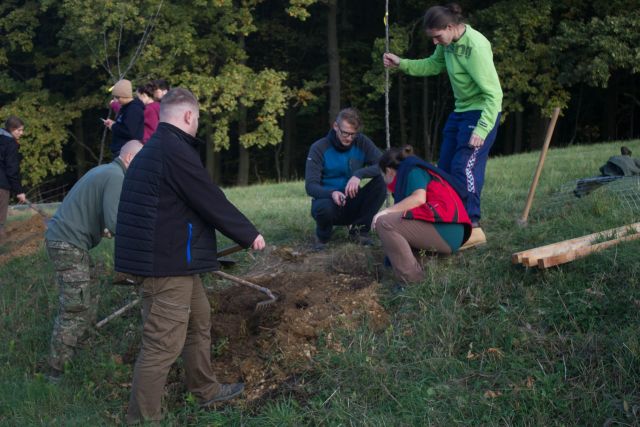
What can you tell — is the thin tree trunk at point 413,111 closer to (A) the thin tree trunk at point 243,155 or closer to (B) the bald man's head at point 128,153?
(A) the thin tree trunk at point 243,155

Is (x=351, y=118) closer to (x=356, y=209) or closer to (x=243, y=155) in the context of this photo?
(x=356, y=209)

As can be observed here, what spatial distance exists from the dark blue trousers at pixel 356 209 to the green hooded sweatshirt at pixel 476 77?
1138mm

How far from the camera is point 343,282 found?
5992mm

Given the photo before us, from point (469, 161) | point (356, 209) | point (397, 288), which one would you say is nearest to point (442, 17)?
point (469, 161)

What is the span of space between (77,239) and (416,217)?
2639 mm

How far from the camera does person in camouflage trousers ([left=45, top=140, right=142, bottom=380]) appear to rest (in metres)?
5.55

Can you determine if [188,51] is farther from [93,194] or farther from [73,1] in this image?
[93,194]

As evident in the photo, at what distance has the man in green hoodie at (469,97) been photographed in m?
5.96

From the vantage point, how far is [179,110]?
14.6 ft

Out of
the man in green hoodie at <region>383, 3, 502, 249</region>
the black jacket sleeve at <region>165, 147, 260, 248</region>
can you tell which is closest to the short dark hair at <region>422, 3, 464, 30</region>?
the man in green hoodie at <region>383, 3, 502, 249</region>

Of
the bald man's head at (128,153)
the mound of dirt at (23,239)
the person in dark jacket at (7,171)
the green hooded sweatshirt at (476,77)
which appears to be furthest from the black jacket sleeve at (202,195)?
the person in dark jacket at (7,171)

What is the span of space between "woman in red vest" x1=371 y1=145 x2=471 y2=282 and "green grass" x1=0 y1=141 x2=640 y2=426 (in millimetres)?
180

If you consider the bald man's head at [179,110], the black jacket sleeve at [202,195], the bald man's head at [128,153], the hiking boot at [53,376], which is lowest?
the hiking boot at [53,376]

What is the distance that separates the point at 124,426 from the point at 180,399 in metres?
0.45
